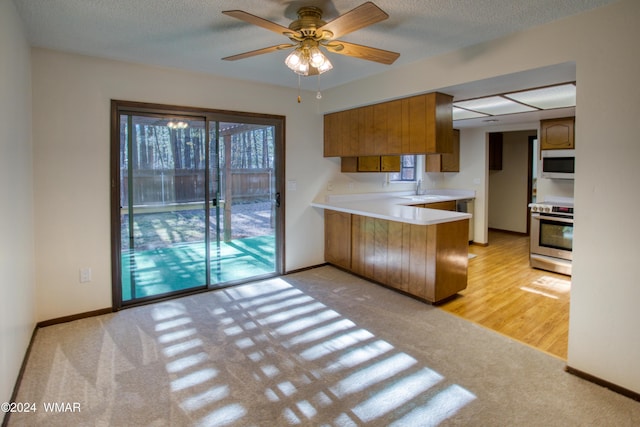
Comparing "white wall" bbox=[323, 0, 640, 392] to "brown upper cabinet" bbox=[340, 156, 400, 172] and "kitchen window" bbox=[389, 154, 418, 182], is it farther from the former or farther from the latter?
"kitchen window" bbox=[389, 154, 418, 182]

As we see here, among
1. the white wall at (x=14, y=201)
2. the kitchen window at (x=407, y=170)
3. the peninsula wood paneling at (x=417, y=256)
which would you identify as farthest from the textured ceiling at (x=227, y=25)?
the kitchen window at (x=407, y=170)

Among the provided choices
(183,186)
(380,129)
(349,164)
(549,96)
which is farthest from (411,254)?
(183,186)

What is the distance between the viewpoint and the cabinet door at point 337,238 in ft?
15.0

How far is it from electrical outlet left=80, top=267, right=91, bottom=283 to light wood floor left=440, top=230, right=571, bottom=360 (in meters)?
3.37

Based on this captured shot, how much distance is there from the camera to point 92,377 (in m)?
2.33

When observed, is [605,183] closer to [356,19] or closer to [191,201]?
[356,19]

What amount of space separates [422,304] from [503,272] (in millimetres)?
1781

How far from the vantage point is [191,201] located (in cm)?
384

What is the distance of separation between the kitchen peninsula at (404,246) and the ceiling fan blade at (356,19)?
192 cm

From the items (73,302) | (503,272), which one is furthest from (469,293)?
(73,302)

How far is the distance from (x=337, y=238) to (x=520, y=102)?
2651mm

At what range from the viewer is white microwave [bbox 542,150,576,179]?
4.84 m

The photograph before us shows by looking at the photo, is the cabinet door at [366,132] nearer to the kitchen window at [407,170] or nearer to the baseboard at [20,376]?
A: the kitchen window at [407,170]

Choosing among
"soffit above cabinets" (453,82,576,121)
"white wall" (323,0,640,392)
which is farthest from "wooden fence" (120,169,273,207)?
"white wall" (323,0,640,392)
